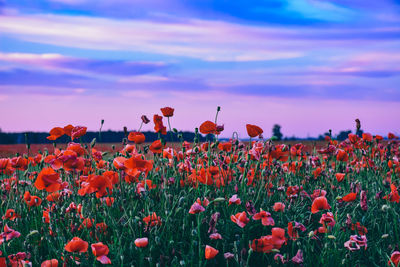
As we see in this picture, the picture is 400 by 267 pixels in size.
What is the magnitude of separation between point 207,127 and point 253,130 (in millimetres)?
364

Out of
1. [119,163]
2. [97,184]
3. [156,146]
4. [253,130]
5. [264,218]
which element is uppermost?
[253,130]

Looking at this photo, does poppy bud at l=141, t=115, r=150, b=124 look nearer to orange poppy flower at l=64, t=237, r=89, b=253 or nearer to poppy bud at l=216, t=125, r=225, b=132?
poppy bud at l=216, t=125, r=225, b=132

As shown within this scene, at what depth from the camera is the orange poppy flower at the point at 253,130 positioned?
317cm

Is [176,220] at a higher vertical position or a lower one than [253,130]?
lower

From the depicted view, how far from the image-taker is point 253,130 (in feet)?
10.5

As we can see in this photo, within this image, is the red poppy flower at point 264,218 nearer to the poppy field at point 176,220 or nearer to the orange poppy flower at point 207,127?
the poppy field at point 176,220

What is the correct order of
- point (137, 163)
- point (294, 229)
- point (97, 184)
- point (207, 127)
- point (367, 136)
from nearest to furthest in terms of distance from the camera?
1. point (97, 184)
2. point (137, 163)
3. point (294, 229)
4. point (207, 127)
5. point (367, 136)

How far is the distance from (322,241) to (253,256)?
558mm

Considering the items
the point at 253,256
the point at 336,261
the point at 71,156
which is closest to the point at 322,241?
the point at 336,261

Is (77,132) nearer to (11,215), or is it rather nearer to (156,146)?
(156,146)

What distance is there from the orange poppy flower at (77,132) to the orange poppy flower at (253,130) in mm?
1218

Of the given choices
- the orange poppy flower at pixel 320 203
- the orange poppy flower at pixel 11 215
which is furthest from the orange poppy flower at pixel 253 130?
the orange poppy flower at pixel 11 215

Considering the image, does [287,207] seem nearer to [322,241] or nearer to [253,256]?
[322,241]

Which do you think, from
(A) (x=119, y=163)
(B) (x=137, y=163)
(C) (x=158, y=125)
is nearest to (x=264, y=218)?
(B) (x=137, y=163)
